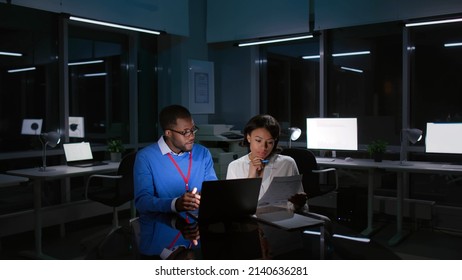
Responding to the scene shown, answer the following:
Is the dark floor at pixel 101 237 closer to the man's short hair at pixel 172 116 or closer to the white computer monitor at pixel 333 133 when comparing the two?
the white computer monitor at pixel 333 133

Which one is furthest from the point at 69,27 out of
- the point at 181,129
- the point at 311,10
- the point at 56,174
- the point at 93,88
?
the point at 181,129

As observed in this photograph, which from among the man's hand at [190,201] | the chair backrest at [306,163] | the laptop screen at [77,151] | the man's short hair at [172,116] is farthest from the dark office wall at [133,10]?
the man's hand at [190,201]

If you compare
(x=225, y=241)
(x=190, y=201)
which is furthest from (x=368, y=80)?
(x=225, y=241)

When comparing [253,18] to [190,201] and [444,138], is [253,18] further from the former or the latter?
[190,201]

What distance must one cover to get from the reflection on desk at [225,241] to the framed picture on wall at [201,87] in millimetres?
4083

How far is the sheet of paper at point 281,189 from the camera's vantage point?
6.01 ft

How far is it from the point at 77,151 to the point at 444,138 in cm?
349

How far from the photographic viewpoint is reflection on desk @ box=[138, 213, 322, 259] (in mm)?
1374

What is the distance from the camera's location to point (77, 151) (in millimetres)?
4387

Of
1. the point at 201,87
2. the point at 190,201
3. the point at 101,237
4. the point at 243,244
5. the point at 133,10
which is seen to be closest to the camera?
the point at 243,244

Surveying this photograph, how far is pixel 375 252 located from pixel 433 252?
2533 millimetres

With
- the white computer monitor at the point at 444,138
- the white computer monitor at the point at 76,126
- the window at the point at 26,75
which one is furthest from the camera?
the white computer monitor at the point at 76,126

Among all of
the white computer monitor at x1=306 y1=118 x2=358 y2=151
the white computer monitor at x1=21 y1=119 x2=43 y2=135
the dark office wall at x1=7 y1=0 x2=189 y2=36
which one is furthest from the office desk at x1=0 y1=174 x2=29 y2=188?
the white computer monitor at x1=306 y1=118 x2=358 y2=151
